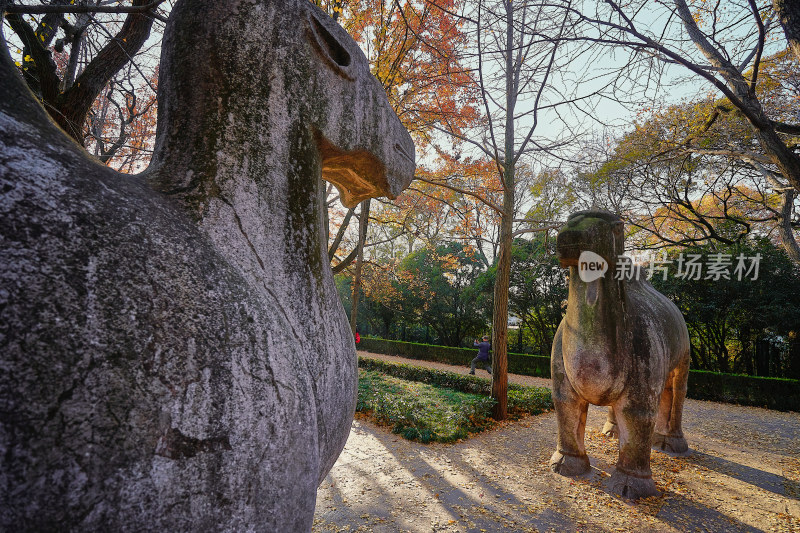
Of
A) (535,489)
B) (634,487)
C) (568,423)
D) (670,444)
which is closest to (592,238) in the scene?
(568,423)

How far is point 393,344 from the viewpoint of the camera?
68.3ft

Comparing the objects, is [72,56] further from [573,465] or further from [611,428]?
[611,428]

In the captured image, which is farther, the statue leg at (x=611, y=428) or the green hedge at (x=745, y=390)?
the green hedge at (x=745, y=390)

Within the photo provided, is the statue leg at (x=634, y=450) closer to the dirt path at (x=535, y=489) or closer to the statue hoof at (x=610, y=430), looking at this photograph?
the dirt path at (x=535, y=489)

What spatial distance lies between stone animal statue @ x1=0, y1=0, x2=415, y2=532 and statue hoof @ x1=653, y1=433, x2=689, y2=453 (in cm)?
649

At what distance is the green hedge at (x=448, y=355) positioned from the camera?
1499 cm

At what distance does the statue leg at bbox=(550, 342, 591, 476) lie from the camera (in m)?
4.40

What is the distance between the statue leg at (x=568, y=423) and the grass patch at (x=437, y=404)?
83.7 inches

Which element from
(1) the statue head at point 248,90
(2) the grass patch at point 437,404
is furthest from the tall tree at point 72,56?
(2) the grass patch at point 437,404

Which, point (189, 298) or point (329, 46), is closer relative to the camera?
point (189, 298)

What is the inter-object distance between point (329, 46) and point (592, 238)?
3.52 meters

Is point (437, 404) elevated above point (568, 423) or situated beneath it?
situated beneath

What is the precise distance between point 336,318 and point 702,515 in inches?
191

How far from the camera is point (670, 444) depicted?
581 centimetres
